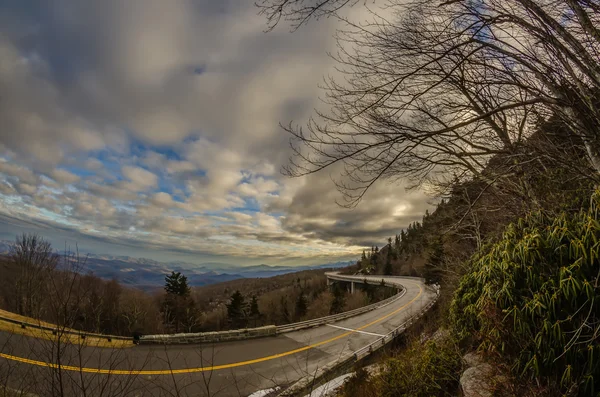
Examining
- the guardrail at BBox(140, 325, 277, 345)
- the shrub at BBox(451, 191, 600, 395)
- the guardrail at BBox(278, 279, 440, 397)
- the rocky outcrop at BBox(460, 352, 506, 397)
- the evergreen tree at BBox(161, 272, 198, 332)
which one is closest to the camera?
the shrub at BBox(451, 191, 600, 395)

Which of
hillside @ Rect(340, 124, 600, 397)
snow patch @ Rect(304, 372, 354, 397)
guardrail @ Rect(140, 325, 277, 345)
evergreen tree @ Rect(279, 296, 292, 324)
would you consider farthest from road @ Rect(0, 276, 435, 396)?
evergreen tree @ Rect(279, 296, 292, 324)

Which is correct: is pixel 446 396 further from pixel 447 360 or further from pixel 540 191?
pixel 540 191

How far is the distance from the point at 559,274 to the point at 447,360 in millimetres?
2825

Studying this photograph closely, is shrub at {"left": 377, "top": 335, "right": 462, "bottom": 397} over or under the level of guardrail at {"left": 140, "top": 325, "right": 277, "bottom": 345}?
over

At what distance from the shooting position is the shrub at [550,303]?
318 centimetres

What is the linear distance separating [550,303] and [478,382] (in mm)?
1713

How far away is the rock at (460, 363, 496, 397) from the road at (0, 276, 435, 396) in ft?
8.49

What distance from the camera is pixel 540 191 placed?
17.5 ft

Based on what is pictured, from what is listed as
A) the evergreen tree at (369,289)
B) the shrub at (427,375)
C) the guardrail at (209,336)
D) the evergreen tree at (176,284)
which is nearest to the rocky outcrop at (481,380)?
the shrub at (427,375)

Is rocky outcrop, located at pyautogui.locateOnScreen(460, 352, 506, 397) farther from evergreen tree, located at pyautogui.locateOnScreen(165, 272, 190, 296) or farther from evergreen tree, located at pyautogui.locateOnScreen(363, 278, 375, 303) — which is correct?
evergreen tree, located at pyautogui.locateOnScreen(363, 278, 375, 303)

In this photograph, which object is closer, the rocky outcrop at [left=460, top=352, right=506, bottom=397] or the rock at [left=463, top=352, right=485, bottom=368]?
the rocky outcrop at [left=460, top=352, right=506, bottom=397]

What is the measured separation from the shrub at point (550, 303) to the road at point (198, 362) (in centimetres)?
323

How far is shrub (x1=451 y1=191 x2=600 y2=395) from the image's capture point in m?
3.18

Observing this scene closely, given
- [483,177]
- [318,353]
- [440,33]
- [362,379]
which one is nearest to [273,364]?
[318,353]
